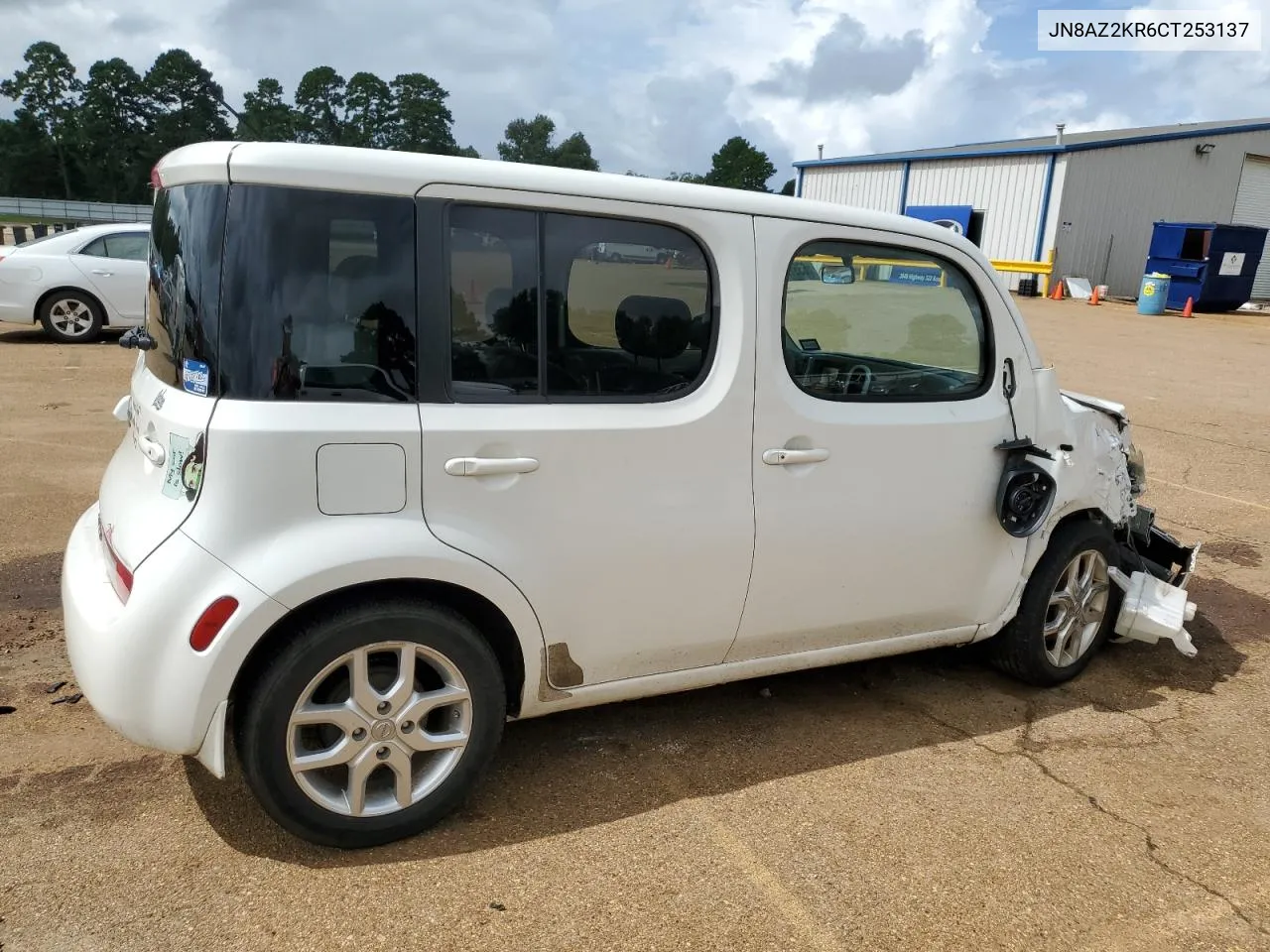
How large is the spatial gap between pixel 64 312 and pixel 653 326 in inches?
469

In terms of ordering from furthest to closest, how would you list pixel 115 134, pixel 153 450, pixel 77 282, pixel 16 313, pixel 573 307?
pixel 115 134 → pixel 77 282 → pixel 16 313 → pixel 573 307 → pixel 153 450

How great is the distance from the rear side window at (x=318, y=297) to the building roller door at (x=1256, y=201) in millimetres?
37463

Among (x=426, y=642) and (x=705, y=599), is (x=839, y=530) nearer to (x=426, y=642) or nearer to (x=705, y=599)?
(x=705, y=599)

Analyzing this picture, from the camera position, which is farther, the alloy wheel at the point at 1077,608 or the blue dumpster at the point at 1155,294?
the blue dumpster at the point at 1155,294

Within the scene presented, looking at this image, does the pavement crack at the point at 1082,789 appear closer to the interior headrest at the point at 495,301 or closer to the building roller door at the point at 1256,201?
the interior headrest at the point at 495,301

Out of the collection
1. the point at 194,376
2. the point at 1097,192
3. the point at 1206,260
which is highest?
the point at 1097,192

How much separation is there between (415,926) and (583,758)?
0.96 m

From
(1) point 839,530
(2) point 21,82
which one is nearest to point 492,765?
(1) point 839,530

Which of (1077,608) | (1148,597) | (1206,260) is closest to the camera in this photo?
(1077,608)

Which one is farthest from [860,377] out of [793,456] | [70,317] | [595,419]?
[70,317]

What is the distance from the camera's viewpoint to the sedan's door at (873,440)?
10.2 ft

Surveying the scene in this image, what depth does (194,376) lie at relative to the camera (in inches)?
97.3

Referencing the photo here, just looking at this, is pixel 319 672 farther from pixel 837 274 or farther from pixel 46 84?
pixel 46 84

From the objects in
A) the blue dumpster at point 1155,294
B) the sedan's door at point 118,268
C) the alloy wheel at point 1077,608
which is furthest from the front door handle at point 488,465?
the blue dumpster at point 1155,294
